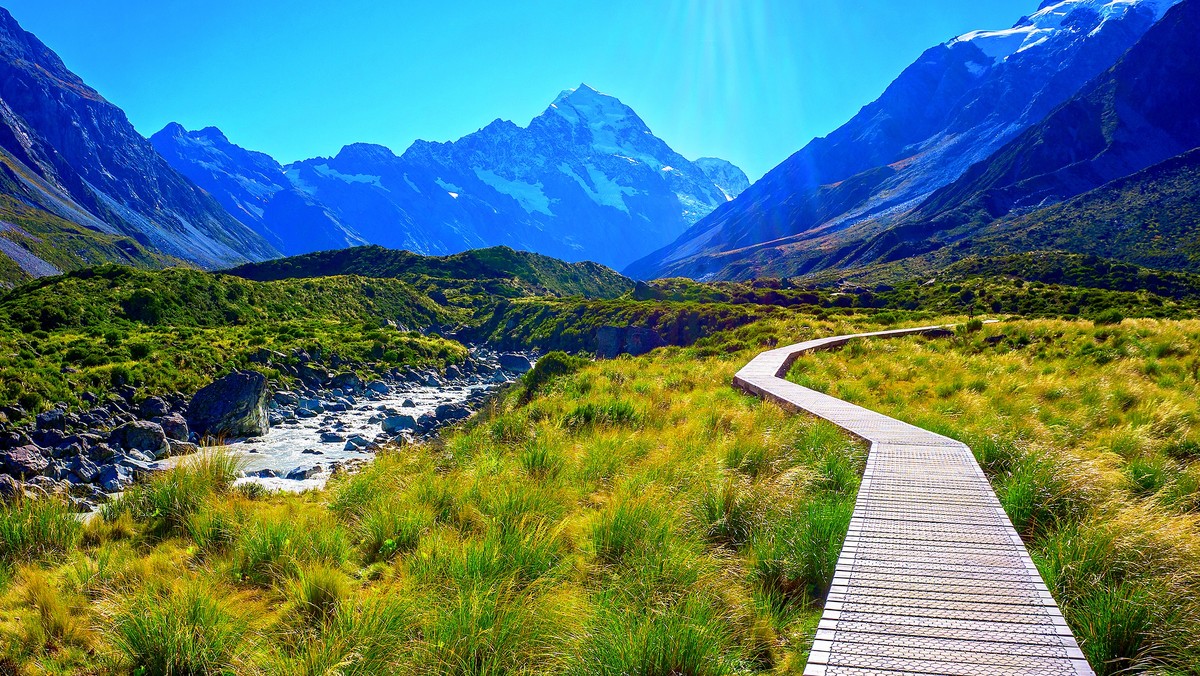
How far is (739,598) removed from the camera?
3.58 m

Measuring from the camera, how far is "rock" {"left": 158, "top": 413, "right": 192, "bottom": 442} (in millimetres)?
13750

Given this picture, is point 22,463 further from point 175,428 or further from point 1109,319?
point 1109,319

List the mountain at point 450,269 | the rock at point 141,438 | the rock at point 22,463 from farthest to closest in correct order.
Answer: the mountain at point 450,269
the rock at point 141,438
the rock at point 22,463

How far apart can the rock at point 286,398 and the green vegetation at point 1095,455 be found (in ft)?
59.6

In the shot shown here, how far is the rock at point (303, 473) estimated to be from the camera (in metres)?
11.2

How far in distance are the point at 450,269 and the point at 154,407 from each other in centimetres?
8069

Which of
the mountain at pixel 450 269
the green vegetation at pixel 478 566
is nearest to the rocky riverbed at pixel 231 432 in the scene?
the green vegetation at pixel 478 566

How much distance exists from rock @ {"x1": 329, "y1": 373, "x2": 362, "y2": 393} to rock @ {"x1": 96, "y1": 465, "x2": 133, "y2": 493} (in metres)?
12.3

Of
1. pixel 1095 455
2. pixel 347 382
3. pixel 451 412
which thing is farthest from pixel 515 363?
pixel 1095 455

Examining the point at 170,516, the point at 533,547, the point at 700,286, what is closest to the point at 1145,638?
the point at 533,547

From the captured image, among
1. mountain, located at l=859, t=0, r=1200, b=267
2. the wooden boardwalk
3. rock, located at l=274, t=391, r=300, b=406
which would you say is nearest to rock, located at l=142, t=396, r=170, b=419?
rock, located at l=274, t=391, r=300, b=406

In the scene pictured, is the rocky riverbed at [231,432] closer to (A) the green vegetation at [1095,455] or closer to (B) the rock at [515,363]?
(A) the green vegetation at [1095,455]

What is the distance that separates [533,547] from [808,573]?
2198mm

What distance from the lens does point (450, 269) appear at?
9319 cm
